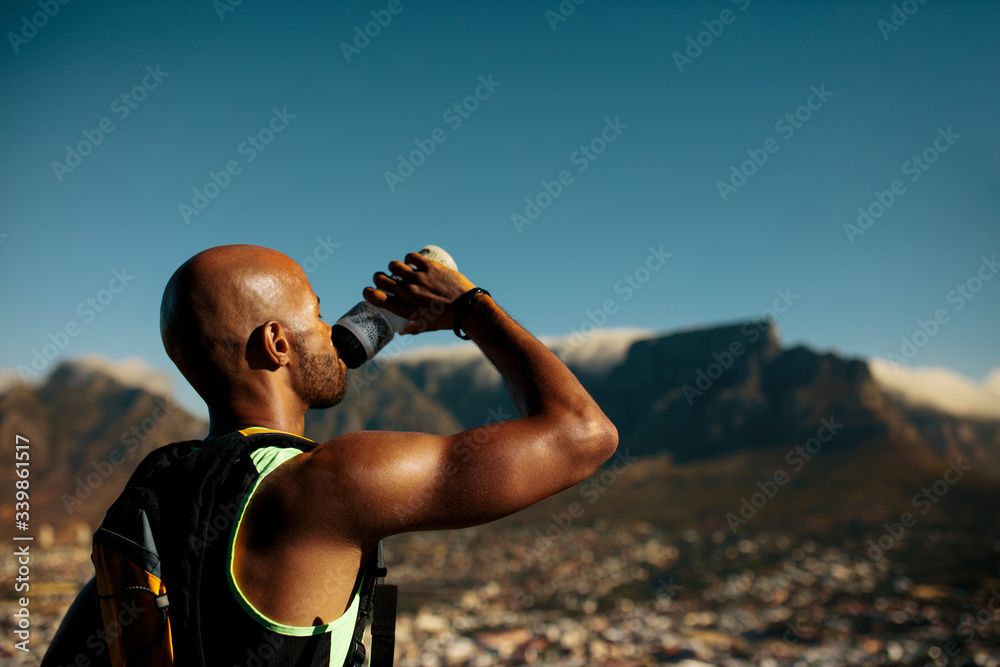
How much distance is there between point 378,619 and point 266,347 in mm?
785

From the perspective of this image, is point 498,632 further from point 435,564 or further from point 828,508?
point 828,508

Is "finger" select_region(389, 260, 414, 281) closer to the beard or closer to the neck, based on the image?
the beard

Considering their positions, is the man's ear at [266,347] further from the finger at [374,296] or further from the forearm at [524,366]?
the forearm at [524,366]

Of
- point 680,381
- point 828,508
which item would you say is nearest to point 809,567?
point 828,508

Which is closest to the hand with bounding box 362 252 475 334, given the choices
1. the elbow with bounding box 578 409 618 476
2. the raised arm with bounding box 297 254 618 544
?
the raised arm with bounding box 297 254 618 544

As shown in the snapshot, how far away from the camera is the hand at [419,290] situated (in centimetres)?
178

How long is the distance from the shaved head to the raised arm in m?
0.46

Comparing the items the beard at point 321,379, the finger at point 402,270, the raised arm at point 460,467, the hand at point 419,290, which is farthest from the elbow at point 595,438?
the beard at point 321,379

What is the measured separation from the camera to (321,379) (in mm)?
1886

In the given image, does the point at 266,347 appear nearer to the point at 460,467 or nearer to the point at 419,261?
the point at 419,261

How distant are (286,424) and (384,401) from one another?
67.3 metres

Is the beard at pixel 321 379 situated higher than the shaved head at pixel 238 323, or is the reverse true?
the shaved head at pixel 238 323

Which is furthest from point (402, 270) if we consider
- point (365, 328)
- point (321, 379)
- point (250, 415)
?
point (250, 415)

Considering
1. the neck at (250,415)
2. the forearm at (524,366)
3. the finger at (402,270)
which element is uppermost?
the finger at (402,270)
